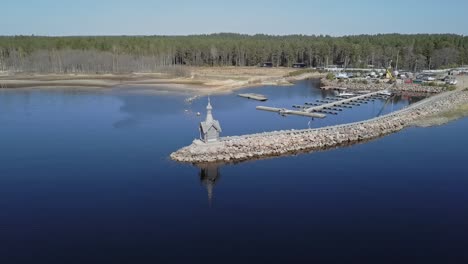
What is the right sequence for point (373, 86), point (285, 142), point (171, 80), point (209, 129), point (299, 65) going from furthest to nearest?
1. point (299, 65)
2. point (171, 80)
3. point (373, 86)
4. point (285, 142)
5. point (209, 129)

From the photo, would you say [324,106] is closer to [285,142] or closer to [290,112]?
[290,112]

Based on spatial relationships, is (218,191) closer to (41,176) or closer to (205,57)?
(41,176)

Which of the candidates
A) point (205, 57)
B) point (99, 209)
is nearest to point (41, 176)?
point (99, 209)

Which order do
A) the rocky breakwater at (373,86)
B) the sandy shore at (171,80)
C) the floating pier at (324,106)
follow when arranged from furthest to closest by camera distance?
the sandy shore at (171,80), the rocky breakwater at (373,86), the floating pier at (324,106)

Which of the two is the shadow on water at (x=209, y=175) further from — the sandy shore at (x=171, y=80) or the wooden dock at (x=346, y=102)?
the sandy shore at (x=171, y=80)

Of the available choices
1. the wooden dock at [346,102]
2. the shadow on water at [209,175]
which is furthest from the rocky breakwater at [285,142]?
the wooden dock at [346,102]

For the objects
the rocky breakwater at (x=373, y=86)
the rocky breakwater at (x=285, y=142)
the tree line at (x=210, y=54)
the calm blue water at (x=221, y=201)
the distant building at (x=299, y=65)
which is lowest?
the calm blue water at (x=221, y=201)

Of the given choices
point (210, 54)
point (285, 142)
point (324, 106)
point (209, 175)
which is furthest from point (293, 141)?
point (210, 54)
